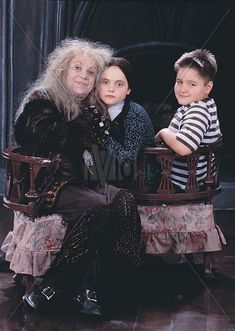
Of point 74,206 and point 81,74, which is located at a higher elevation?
point 81,74

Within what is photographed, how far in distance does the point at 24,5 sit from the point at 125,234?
245 cm

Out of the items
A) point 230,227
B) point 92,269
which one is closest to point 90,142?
point 92,269

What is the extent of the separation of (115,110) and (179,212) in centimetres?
59

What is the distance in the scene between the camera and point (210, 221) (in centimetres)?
370

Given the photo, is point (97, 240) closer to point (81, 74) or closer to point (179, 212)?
point (179, 212)

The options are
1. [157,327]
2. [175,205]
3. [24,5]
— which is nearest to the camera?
[157,327]

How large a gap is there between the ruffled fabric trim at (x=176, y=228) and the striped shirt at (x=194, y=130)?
0.44 feet

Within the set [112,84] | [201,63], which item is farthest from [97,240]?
[201,63]

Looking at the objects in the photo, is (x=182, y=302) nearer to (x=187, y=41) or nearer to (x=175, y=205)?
(x=175, y=205)

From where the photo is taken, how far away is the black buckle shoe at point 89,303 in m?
3.18

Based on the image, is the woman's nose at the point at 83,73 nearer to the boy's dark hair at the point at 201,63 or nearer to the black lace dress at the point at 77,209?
the black lace dress at the point at 77,209

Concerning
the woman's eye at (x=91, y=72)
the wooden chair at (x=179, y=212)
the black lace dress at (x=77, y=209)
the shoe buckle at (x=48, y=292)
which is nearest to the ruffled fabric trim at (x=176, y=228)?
the wooden chair at (x=179, y=212)

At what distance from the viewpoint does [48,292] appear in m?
3.26

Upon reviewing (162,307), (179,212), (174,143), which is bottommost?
(162,307)
